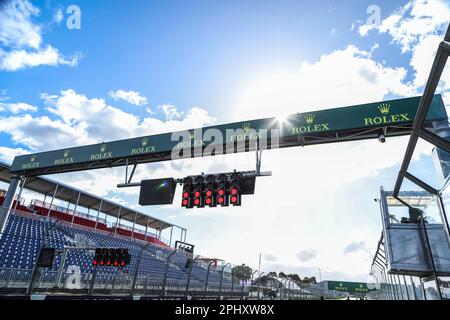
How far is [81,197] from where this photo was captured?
107ft

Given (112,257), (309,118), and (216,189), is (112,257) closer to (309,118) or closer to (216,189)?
(216,189)

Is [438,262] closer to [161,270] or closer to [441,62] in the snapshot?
[441,62]

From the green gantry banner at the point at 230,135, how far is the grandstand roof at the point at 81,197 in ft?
41.3

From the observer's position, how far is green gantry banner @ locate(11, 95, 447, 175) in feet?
28.8

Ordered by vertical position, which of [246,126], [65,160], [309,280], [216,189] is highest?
[246,126]

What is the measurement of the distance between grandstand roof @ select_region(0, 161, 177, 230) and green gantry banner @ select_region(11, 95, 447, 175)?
12.6m

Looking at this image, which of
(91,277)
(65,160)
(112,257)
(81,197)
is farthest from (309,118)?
(81,197)

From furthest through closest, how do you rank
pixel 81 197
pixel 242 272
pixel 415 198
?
pixel 81 197
pixel 242 272
pixel 415 198

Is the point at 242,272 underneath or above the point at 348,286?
underneath

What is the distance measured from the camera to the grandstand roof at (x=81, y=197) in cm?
2653

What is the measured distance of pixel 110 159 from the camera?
480 inches

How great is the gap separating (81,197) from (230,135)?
94.6 ft

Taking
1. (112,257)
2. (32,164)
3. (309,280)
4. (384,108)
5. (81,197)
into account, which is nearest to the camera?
(384,108)
